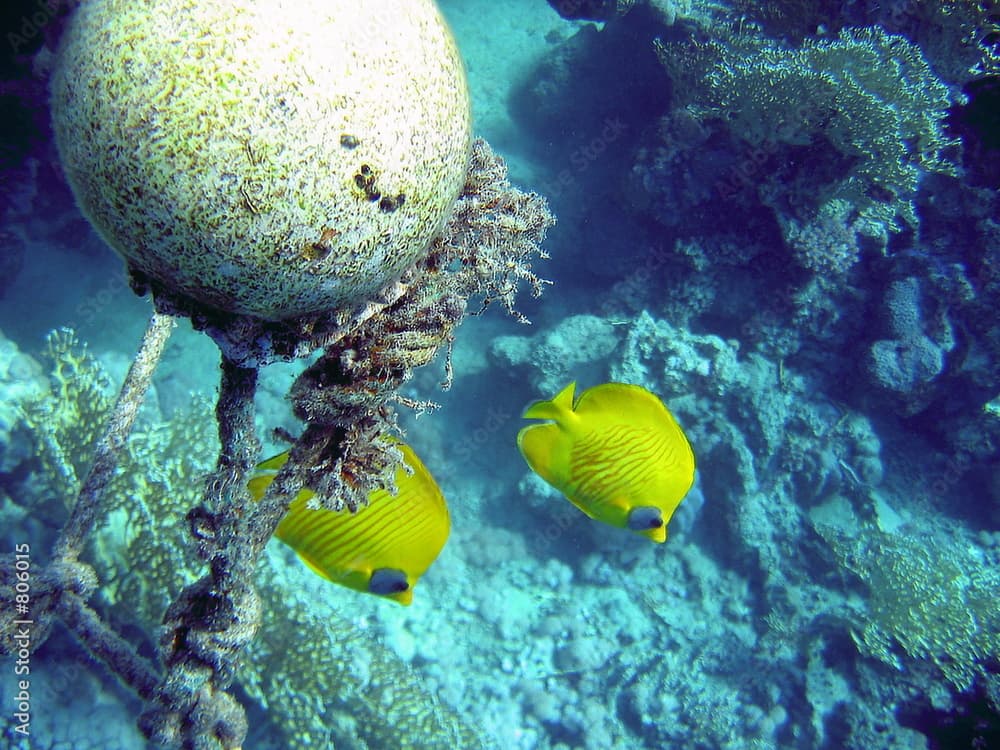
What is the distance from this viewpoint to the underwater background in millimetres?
5438

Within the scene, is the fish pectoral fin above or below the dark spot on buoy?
below

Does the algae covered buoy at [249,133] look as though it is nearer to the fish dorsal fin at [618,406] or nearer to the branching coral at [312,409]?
the branching coral at [312,409]

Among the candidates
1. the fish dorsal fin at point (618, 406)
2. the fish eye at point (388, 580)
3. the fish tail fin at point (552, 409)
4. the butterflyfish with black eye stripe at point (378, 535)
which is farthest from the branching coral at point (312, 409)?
the fish dorsal fin at point (618, 406)

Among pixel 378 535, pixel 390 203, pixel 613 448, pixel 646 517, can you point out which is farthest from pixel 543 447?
pixel 390 203

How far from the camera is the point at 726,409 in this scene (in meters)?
6.68

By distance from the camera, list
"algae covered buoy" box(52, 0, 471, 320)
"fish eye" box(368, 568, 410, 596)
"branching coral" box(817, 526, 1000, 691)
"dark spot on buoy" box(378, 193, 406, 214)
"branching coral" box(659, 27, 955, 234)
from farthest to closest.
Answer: "branching coral" box(817, 526, 1000, 691), "branching coral" box(659, 27, 955, 234), "fish eye" box(368, 568, 410, 596), "dark spot on buoy" box(378, 193, 406, 214), "algae covered buoy" box(52, 0, 471, 320)

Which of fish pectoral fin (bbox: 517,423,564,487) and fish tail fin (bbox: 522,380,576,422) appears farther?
fish pectoral fin (bbox: 517,423,564,487)

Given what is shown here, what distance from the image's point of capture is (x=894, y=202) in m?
6.36

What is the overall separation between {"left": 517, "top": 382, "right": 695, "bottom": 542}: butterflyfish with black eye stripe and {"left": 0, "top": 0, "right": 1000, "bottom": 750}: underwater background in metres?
2.70

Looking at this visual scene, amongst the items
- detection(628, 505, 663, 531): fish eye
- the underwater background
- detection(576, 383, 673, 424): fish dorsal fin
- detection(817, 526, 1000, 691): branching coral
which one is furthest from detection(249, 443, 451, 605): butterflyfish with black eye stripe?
detection(817, 526, 1000, 691): branching coral

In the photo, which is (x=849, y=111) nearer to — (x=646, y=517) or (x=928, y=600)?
(x=646, y=517)

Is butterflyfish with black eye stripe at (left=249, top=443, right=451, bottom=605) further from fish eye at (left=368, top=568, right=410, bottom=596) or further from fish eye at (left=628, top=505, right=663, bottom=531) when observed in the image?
fish eye at (left=628, top=505, right=663, bottom=531)

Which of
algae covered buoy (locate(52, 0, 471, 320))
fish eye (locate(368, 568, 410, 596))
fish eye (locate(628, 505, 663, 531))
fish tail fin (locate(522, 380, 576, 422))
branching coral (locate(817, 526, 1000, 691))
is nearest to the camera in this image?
algae covered buoy (locate(52, 0, 471, 320))

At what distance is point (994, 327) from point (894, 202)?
1986 millimetres
